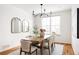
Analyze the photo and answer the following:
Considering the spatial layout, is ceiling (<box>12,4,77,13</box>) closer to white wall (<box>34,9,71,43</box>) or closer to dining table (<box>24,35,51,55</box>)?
white wall (<box>34,9,71,43</box>)

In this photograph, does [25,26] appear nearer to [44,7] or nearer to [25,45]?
[25,45]

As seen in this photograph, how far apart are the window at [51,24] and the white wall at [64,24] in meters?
0.06

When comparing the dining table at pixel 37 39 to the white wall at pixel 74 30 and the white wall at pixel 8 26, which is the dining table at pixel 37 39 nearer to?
the white wall at pixel 8 26

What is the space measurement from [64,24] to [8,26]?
83 cm

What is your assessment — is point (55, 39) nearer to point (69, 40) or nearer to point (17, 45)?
point (69, 40)

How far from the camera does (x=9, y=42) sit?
1289 mm

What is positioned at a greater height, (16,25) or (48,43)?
Answer: (16,25)

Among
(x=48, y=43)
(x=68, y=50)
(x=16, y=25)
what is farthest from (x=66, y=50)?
(x=16, y=25)

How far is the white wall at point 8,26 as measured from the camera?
1.24 m

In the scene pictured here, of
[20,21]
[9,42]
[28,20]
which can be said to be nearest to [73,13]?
[28,20]

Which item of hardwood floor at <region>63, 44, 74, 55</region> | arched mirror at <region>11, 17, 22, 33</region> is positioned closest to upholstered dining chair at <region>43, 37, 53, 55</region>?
hardwood floor at <region>63, 44, 74, 55</region>

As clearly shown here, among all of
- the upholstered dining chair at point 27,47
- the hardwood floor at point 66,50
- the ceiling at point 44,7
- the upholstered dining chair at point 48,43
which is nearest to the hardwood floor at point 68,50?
the hardwood floor at point 66,50

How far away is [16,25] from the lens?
4.35ft

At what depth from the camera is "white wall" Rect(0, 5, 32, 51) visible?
48.7 inches
